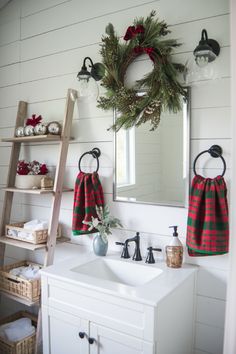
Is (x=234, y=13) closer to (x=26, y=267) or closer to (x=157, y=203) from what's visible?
(x=157, y=203)

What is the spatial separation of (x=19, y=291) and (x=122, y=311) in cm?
90

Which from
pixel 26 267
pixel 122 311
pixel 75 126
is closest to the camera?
pixel 122 311

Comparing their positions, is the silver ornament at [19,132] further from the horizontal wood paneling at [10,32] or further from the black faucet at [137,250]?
the black faucet at [137,250]

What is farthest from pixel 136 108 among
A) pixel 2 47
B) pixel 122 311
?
pixel 2 47

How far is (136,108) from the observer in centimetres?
173

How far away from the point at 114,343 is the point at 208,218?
0.71m

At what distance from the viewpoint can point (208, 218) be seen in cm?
146

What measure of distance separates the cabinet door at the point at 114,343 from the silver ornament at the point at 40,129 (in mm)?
1185

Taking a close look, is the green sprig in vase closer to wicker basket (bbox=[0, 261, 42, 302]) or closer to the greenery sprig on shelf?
the greenery sprig on shelf

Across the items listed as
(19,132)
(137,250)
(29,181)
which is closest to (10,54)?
(19,132)

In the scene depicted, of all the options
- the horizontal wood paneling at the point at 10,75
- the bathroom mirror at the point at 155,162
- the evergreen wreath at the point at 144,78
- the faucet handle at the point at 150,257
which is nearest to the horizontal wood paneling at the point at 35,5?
the horizontal wood paneling at the point at 10,75

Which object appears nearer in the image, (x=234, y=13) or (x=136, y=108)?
(x=234, y=13)

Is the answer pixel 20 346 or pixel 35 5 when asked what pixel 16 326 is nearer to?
pixel 20 346

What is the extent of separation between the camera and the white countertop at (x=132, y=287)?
130 centimetres
